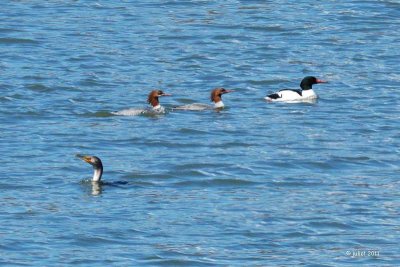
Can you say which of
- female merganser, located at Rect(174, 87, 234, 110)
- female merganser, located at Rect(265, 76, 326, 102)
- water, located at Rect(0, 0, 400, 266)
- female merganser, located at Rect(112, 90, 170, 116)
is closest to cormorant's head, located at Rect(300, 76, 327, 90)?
female merganser, located at Rect(265, 76, 326, 102)

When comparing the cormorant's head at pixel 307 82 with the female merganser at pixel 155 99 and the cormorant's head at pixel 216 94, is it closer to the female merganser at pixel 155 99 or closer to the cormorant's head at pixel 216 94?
the cormorant's head at pixel 216 94

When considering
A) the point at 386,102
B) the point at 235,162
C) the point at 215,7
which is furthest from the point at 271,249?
the point at 215,7

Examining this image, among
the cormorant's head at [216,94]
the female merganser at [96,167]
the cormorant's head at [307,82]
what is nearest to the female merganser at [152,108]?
the cormorant's head at [216,94]

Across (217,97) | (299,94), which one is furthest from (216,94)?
(299,94)

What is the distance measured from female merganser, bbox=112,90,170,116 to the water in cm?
13

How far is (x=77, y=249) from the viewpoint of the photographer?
1803 centimetres

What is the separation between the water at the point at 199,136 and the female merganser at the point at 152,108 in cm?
13

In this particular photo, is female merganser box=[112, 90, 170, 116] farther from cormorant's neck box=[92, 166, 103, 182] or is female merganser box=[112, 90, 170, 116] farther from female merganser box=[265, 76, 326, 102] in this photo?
cormorant's neck box=[92, 166, 103, 182]

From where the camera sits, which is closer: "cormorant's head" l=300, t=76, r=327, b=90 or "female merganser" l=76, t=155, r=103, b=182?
"female merganser" l=76, t=155, r=103, b=182

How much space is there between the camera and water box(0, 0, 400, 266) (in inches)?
727

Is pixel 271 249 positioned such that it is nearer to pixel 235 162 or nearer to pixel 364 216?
pixel 364 216

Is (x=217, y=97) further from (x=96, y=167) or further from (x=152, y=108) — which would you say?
(x=96, y=167)

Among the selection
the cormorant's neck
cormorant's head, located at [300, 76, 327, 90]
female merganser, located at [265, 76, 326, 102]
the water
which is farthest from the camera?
cormorant's head, located at [300, 76, 327, 90]

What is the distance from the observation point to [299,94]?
91.4ft
